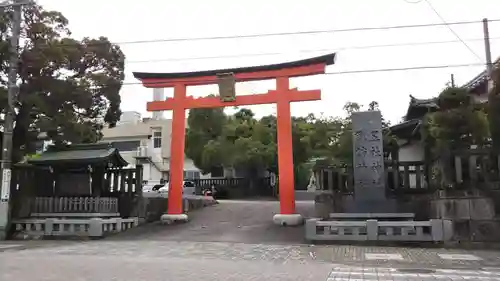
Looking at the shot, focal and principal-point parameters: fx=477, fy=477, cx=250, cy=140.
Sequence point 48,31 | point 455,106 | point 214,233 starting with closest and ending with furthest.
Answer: point 455,106 < point 214,233 < point 48,31

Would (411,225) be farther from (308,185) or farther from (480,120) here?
(308,185)

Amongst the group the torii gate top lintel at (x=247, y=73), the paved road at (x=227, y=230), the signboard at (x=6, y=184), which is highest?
the torii gate top lintel at (x=247, y=73)

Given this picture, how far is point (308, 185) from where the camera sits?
4178 cm

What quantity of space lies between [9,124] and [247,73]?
9.34m

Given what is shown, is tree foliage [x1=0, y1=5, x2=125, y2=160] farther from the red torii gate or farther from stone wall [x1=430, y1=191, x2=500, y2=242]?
stone wall [x1=430, y1=191, x2=500, y2=242]

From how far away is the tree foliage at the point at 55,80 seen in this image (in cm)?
1859

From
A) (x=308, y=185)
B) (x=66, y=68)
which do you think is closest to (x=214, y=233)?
(x=66, y=68)

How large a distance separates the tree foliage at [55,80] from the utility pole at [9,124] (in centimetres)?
55

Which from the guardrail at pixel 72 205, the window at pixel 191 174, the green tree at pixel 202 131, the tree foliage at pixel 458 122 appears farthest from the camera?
the window at pixel 191 174

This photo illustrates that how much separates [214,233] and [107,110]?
780 cm

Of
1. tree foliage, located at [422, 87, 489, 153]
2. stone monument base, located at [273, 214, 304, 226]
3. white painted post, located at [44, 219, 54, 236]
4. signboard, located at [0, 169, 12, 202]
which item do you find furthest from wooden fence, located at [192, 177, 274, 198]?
tree foliage, located at [422, 87, 489, 153]

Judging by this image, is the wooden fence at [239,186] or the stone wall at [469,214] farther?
the wooden fence at [239,186]

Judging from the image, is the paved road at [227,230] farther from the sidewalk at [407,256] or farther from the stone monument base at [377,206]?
the sidewalk at [407,256]

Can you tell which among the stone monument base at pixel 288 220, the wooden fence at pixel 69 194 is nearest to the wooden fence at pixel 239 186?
the wooden fence at pixel 69 194
